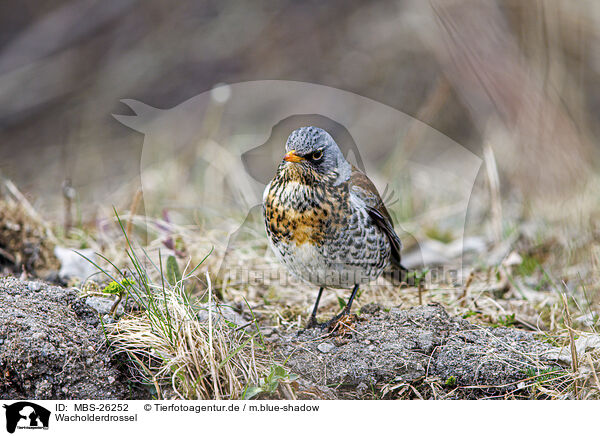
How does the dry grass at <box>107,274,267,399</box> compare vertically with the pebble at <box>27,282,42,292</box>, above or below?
below

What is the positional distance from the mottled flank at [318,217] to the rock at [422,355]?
0.33 m

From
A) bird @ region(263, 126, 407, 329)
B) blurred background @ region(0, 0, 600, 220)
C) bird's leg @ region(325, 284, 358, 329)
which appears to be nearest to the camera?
bird @ region(263, 126, 407, 329)

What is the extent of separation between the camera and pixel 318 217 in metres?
2.82

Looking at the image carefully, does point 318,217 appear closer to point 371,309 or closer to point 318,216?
point 318,216

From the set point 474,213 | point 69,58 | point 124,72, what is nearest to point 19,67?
point 69,58

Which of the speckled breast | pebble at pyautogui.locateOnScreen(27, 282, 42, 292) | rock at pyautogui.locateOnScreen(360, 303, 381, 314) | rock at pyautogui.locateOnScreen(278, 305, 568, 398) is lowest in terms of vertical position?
rock at pyautogui.locateOnScreen(278, 305, 568, 398)

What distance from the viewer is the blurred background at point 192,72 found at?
174 inches

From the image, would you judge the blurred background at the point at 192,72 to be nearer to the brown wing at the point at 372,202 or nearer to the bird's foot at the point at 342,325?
the brown wing at the point at 372,202

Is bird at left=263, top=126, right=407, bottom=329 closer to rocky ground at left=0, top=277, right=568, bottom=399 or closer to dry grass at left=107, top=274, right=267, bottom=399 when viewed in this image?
rocky ground at left=0, top=277, right=568, bottom=399
